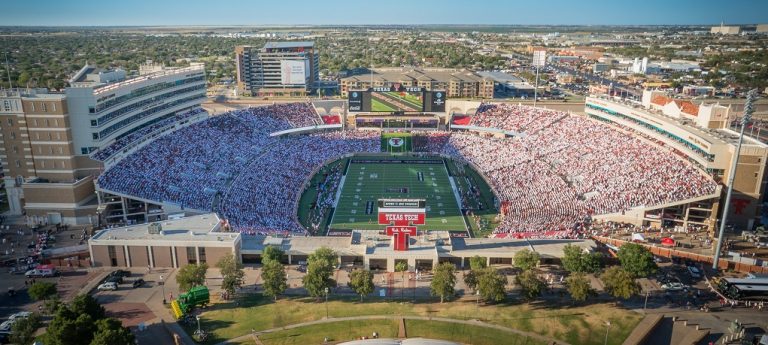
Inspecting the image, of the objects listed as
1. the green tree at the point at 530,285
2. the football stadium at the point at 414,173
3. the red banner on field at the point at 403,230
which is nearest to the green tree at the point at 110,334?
the football stadium at the point at 414,173

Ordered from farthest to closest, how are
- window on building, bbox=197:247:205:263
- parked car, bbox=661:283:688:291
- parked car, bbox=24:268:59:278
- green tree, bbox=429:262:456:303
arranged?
window on building, bbox=197:247:205:263 < parked car, bbox=24:268:59:278 < parked car, bbox=661:283:688:291 < green tree, bbox=429:262:456:303

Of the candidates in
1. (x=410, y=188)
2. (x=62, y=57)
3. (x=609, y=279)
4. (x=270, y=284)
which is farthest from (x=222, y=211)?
(x=62, y=57)

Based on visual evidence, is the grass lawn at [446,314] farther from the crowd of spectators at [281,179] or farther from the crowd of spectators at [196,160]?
the crowd of spectators at [196,160]

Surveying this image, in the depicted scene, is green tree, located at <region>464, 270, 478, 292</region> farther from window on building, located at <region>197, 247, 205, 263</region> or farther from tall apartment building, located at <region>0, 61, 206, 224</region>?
tall apartment building, located at <region>0, 61, 206, 224</region>

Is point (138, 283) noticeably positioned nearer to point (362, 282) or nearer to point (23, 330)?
point (23, 330)

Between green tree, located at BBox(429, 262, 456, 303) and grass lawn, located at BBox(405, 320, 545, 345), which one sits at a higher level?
green tree, located at BBox(429, 262, 456, 303)

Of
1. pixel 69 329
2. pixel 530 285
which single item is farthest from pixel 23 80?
pixel 530 285

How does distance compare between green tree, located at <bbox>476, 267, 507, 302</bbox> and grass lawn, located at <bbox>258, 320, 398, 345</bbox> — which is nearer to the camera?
grass lawn, located at <bbox>258, 320, 398, 345</bbox>

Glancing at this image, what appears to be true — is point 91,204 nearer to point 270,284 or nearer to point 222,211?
point 222,211

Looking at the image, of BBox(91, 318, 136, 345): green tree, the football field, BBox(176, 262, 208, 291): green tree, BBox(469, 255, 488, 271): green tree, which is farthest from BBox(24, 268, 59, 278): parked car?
BBox(469, 255, 488, 271): green tree
